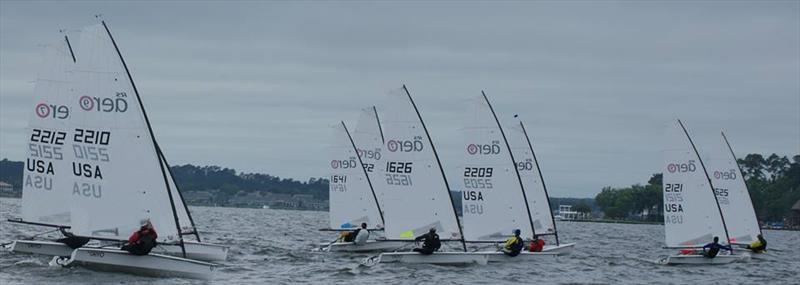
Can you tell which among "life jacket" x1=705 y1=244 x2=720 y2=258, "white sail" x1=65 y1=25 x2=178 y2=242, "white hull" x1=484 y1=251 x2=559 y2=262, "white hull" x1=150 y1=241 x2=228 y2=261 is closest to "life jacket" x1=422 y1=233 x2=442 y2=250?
"white hull" x1=484 y1=251 x2=559 y2=262

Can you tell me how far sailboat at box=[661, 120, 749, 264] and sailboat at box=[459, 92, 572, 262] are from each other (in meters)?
6.46

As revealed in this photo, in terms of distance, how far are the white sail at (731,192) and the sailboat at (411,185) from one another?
14.7 m

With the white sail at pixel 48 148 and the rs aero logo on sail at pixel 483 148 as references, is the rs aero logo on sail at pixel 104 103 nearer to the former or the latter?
the white sail at pixel 48 148

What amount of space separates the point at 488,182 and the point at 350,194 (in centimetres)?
967

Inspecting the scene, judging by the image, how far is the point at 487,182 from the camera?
132 ft

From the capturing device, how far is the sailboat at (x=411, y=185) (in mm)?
38219

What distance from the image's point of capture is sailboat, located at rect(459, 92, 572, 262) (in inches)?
1563

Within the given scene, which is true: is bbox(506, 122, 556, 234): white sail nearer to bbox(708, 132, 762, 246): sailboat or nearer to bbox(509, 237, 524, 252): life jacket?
bbox(708, 132, 762, 246): sailboat

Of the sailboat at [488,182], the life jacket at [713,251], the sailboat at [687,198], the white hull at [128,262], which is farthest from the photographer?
the sailboat at [687,198]

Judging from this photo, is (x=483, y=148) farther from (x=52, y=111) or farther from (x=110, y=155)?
(x=110, y=155)

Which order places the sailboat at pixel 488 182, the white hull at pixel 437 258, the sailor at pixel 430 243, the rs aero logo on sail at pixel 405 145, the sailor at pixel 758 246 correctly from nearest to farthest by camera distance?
the sailor at pixel 430 243 → the white hull at pixel 437 258 → the rs aero logo on sail at pixel 405 145 → the sailboat at pixel 488 182 → the sailor at pixel 758 246

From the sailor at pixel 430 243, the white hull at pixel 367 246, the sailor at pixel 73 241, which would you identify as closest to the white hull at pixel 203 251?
the sailor at pixel 73 241

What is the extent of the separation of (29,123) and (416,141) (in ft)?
37.7

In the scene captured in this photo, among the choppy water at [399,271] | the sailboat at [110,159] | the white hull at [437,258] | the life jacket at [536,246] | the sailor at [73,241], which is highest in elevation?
the sailboat at [110,159]
